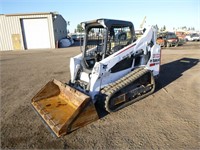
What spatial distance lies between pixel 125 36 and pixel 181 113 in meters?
2.77

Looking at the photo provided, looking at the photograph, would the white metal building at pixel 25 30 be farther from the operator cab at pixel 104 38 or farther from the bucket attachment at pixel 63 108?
the bucket attachment at pixel 63 108

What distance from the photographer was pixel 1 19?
2420cm

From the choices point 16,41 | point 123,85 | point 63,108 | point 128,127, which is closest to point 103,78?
point 123,85

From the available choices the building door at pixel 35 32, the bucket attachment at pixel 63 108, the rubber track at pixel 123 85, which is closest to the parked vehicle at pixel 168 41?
the building door at pixel 35 32

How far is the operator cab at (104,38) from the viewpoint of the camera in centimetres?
498

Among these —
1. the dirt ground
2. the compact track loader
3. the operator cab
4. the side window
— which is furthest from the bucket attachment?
the side window

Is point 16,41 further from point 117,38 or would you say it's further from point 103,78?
point 103,78

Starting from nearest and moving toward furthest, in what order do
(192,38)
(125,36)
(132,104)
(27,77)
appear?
(132,104) < (125,36) < (27,77) < (192,38)

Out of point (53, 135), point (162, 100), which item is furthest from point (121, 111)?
point (53, 135)

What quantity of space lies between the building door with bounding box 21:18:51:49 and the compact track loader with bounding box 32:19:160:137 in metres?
20.9

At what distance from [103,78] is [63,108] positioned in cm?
133

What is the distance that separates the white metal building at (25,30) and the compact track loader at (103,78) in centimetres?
2083

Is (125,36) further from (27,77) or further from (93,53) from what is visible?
(27,77)

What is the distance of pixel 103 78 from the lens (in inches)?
187
